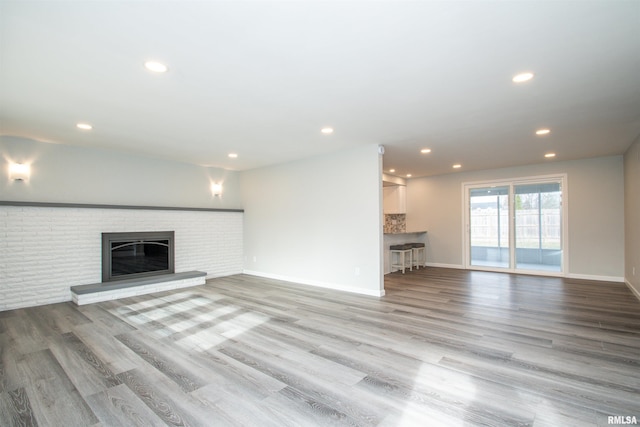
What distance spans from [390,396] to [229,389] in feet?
3.72

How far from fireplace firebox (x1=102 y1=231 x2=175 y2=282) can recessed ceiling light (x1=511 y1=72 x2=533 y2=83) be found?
19.0 ft

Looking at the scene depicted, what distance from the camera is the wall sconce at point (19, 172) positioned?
14.3 feet

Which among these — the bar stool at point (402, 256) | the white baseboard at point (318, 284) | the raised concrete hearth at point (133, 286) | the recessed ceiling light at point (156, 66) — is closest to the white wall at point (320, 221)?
the white baseboard at point (318, 284)

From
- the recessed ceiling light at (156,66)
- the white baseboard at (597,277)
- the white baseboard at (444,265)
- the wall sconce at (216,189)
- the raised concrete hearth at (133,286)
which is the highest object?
the recessed ceiling light at (156,66)

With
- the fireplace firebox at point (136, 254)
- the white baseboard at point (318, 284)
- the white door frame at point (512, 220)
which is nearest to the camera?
the white baseboard at point (318, 284)

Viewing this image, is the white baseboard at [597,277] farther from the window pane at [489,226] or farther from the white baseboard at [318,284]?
Result: the white baseboard at [318,284]

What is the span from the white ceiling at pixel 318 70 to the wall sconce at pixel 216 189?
2.26 m

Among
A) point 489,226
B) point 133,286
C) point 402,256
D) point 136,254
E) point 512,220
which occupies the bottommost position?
point 133,286

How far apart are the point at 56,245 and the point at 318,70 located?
4.79m

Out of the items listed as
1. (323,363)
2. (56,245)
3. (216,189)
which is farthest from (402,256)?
(56,245)

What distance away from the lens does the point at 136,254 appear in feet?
17.8

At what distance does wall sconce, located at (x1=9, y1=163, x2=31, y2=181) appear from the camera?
437 cm

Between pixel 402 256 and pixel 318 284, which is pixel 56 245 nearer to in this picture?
pixel 318 284

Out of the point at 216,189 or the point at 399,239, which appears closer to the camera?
the point at 216,189
